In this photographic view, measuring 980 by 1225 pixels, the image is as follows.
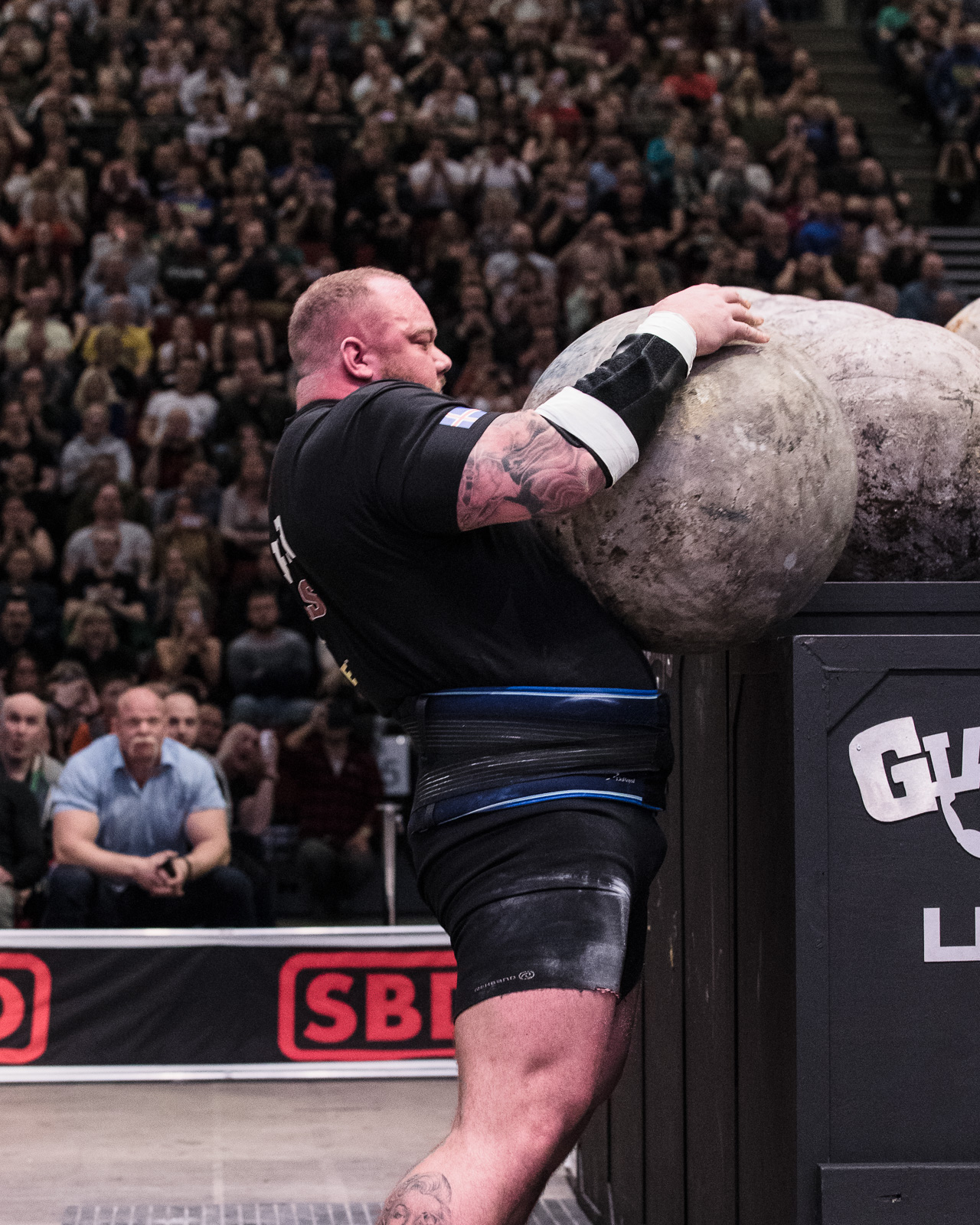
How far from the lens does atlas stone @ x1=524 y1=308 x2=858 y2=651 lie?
286cm

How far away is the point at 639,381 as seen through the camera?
2768 millimetres

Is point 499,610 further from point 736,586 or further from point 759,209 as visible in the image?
point 759,209

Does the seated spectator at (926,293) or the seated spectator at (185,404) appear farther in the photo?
the seated spectator at (926,293)

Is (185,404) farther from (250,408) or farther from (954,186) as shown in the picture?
(954,186)

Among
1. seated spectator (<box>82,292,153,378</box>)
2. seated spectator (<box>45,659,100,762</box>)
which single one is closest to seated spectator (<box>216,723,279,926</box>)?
seated spectator (<box>45,659,100,762</box>)

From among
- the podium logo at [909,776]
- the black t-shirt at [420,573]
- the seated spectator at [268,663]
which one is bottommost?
the podium logo at [909,776]

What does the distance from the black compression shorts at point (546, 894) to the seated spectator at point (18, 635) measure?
7.64 metres

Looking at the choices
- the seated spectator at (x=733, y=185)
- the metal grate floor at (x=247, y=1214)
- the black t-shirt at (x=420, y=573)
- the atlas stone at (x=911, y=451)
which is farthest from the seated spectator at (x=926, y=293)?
the black t-shirt at (x=420, y=573)

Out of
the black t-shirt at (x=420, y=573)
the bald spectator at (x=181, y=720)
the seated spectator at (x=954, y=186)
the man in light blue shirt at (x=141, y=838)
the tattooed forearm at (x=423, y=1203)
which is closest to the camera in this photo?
the tattooed forearm at (x=423, y=1203)

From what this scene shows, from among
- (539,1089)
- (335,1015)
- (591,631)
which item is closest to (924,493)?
(591,631)

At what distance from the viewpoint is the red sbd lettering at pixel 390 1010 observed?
22.0ft

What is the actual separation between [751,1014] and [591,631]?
87 centimetres

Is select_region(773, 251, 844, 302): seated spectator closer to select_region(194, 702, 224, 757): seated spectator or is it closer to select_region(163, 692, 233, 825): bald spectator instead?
select_region(194, 702, 224, 757): seated spectator

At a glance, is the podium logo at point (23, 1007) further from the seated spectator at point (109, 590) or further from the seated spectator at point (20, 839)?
the seated spectator at point (109, 590)
